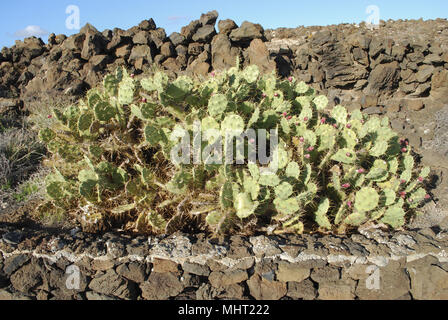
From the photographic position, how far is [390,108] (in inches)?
265

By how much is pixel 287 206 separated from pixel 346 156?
2.81 feet

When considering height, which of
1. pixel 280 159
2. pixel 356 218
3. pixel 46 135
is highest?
pixel 46 135

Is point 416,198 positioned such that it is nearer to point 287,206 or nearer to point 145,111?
point 287,206

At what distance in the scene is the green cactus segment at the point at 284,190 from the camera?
292cm

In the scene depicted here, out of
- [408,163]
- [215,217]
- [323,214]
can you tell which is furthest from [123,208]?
[408,163]

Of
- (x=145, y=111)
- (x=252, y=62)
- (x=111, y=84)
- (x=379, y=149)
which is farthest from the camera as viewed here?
(x=252, y=62)

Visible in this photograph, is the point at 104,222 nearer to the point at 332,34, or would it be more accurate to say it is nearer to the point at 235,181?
the point at 235,181

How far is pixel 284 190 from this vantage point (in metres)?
2.93

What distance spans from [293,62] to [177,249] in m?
6.46

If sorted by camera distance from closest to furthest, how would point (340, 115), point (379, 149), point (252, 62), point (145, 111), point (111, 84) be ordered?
point (145, 111) < point (379, 149) < point (111, 84) < point (340, 115) < point (252, 62)

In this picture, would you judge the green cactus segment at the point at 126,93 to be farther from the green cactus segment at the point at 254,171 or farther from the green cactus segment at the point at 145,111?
the green cactus segment at the point at 254,171

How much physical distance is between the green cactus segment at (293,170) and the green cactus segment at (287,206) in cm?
22

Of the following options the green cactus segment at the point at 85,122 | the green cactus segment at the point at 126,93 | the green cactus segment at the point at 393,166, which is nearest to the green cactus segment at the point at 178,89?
the green cactus segment at the point at 126,93

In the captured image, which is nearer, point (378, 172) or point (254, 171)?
point (254, 171)
